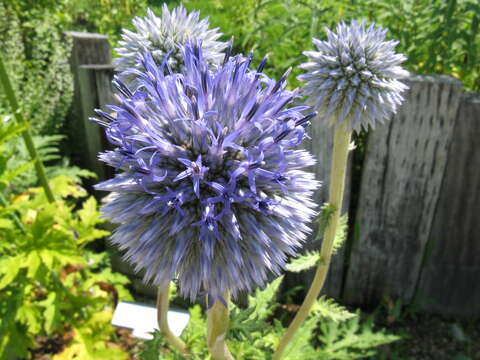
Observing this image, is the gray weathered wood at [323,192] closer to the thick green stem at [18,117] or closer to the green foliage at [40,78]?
the thick green stem at [18,117]

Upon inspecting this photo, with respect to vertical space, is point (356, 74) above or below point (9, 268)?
above

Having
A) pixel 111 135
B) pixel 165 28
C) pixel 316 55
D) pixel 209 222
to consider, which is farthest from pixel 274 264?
pixel 165 28

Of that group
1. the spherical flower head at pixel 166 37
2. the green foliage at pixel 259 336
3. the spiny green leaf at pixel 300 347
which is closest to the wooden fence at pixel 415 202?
the green foliage at pixel 259 336

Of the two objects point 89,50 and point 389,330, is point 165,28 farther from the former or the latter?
point 389,330

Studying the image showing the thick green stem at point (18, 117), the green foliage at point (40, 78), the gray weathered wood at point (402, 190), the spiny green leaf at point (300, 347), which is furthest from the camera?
the green foliage at point (40, 78)

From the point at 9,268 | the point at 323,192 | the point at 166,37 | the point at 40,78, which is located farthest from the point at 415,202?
the point at 40,78

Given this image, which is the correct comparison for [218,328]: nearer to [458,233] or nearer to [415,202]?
[415,202]

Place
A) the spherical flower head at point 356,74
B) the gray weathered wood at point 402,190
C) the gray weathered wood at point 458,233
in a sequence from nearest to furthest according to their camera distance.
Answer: the spherical flower head at point 356,74 → the gray weathered wood at point 402,190 → the gray weathered wood at point 458,233

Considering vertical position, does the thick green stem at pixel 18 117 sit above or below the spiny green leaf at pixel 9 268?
above
